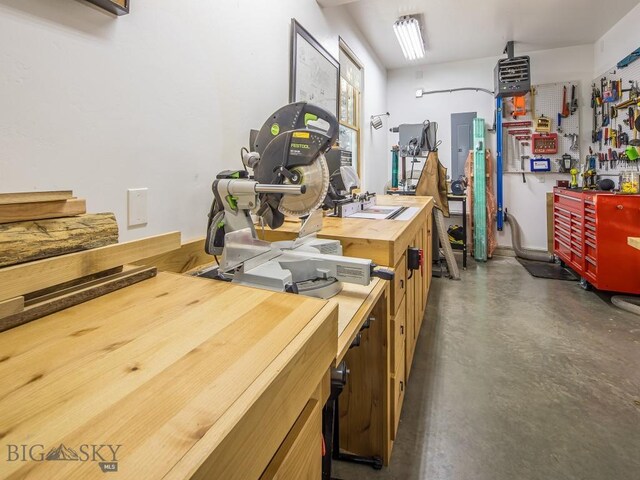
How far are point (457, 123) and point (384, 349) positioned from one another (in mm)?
4641

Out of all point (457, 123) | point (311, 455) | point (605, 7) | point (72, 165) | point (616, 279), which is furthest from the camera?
point (457, 123)

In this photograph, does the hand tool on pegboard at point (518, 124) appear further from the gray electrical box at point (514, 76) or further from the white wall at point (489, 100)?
the gray electrical box at point (514, 76)

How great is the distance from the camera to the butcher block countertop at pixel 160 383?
1.04 ft

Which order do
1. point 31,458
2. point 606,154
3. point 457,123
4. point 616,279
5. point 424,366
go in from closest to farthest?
point 31,458 < point 424,366 < point 616,279 < point 606,154 < point 457,123

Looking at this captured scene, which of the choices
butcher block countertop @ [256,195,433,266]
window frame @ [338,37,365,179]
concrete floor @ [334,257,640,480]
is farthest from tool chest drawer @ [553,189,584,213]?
butcher block countertop @ [256,195,433,266]

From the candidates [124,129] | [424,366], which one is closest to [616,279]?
[424,366]

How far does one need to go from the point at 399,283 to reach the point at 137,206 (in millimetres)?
1015

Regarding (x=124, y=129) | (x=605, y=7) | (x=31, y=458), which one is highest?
(x=605, y=7)

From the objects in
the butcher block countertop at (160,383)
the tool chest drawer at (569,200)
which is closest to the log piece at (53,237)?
the butcher block countertop at (160,383)

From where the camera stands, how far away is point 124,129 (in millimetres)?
1024

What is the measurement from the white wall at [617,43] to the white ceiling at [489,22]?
8cm

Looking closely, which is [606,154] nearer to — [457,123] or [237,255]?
[457,123]

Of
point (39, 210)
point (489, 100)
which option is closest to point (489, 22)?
point (489, 100)

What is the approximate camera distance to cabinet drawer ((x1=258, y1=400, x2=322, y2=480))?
50cm
